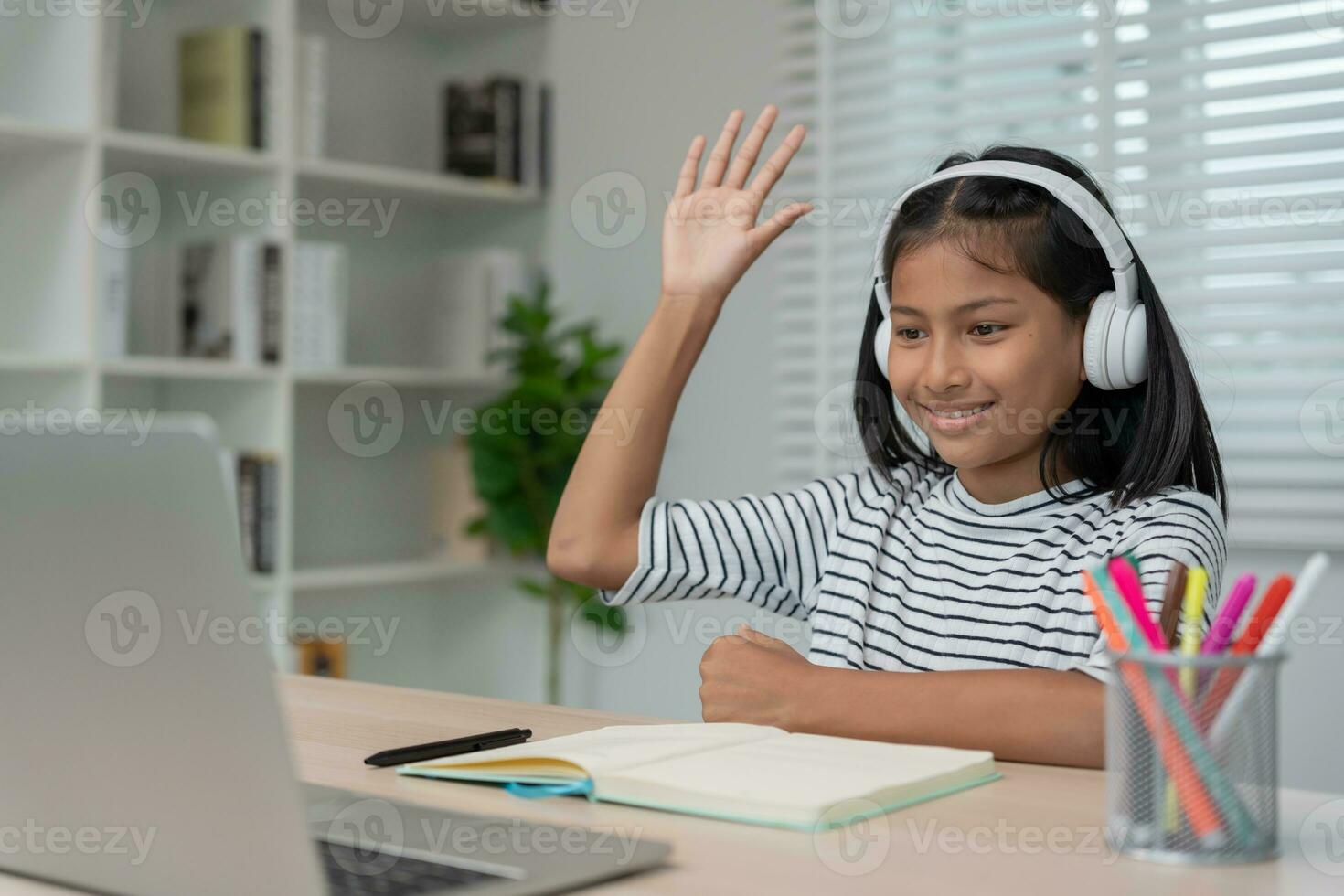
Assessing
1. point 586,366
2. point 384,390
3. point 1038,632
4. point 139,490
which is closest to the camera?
point 139,490

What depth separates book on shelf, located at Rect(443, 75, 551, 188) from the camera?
3.10 metres

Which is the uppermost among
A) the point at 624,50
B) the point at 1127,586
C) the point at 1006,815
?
the point at 624,50

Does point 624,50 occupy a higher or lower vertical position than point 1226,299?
higher

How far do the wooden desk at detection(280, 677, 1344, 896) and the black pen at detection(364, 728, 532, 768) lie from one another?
0.05ft

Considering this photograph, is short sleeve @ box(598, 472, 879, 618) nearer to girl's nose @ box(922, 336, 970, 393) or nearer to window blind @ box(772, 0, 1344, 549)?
girl's nose @ box(922, 336, 970, 393)

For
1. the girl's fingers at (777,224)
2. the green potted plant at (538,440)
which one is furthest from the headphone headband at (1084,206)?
the green potted plant at (538,440)

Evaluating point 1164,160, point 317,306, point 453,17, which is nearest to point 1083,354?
point 1164,160

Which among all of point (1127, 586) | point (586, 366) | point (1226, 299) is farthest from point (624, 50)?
point (1127, 586)

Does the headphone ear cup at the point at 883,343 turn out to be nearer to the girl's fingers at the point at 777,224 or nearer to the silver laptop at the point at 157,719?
the girl's fingers at the point at 777,224

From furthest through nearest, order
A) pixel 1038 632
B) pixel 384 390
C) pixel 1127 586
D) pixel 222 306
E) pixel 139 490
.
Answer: pixel 384 390 → pixel 222 306 → pixel 1038 632 → pixel 1127 586 → pixel 139 490

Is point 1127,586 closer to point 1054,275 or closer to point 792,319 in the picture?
point 1054,275

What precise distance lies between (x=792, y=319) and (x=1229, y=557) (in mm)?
926

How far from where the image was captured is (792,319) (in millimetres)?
2764

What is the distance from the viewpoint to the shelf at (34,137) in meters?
2.28
